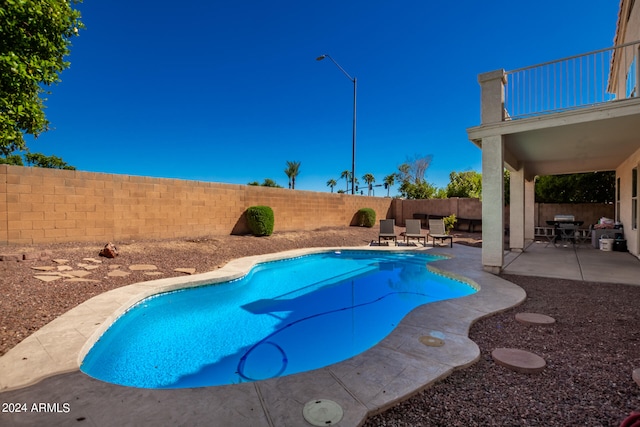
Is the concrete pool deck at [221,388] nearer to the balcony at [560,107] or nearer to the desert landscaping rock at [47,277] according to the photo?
the desert landscaping rock at [47,277]

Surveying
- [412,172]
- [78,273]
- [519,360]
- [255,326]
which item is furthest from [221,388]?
[412,172]

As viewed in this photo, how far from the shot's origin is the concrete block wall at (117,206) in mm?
6752

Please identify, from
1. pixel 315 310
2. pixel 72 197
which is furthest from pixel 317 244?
pixel 72 197

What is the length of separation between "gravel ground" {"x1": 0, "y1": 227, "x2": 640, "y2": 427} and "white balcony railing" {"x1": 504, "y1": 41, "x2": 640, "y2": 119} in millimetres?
3342

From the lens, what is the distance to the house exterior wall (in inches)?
303

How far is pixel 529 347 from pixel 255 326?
11.1ft

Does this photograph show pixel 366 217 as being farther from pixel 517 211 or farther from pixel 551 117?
pixel 551 117

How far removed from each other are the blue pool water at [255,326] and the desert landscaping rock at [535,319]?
1.65 m

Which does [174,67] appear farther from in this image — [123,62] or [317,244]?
[317,244]

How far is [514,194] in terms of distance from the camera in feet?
30.7

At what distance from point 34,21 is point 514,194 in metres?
11.4

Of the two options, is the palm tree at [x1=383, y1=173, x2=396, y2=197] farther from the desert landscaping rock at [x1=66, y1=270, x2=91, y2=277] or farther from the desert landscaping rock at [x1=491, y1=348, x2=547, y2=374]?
the desert landscaping rock at [x1=491, y1=348, x2=547, y2=374]

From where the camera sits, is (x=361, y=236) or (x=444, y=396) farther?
(x=361, y=236)

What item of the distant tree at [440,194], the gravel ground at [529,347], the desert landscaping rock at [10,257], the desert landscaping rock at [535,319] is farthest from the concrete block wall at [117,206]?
the distant tree at [440,194]
